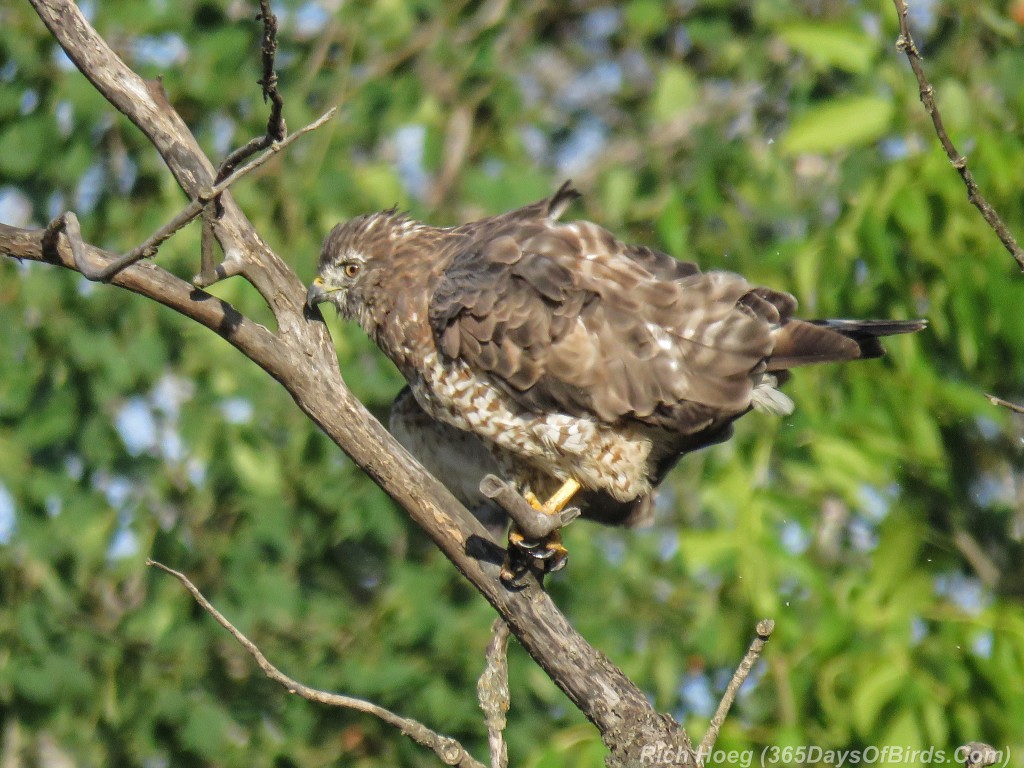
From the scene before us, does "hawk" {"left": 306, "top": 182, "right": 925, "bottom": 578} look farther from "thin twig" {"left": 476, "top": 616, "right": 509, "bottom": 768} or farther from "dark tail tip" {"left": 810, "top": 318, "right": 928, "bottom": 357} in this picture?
"thin twig" {"left": 476, "top": 616, "right": 509, "bottom": 768}

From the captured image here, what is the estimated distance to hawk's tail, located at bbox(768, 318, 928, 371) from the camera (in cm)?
336

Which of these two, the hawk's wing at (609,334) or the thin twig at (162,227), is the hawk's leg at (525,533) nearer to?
the hawk's wing at (609,334)

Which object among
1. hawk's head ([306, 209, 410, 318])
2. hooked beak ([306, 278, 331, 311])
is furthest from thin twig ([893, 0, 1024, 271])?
hawk's head ([306, 209, 410, 318])

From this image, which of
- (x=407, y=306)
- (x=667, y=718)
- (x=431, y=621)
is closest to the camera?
(x=667, y=718)

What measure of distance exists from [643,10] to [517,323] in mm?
2730

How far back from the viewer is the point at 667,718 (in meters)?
2.97

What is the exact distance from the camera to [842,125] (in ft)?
14.0

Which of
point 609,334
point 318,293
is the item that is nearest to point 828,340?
point 609,334

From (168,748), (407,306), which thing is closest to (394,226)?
(407,306)

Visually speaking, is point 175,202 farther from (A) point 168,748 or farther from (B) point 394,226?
(A) point 168,748

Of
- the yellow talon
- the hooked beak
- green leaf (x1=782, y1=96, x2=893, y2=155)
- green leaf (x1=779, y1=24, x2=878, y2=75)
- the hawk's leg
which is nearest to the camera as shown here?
the hawk's leg

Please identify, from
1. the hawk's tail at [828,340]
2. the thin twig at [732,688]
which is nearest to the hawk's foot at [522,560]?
the thin twig at [732,688]

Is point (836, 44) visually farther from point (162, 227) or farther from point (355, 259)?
point (162, 227)

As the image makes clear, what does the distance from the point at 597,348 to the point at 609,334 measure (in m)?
0.05
